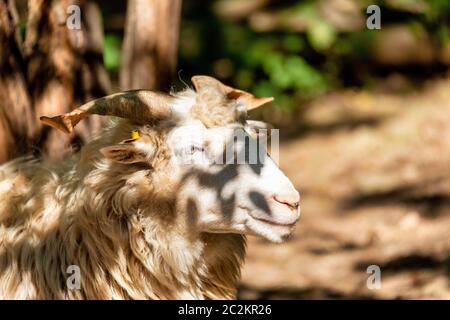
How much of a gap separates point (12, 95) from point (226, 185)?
1.55 metres

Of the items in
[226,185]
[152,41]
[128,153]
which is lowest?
[226,185]

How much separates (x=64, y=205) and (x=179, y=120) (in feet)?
2.34

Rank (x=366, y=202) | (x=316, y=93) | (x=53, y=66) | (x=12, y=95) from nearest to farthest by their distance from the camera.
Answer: (x=12, y=95) → (x=53, y=66) → (x=366, y=202) → (x=316, y=93)

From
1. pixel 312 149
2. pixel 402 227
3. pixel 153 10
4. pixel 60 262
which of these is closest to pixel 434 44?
pixel 312 149

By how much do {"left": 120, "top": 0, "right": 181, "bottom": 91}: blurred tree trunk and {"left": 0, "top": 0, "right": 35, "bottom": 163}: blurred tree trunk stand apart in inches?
35.3

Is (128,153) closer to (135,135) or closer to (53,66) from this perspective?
(135,135)

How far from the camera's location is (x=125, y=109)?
4527 millimetres

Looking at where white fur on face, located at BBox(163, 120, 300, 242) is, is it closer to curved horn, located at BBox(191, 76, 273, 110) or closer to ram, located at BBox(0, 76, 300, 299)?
ram, located at BBox(0, 76, 300, 299)

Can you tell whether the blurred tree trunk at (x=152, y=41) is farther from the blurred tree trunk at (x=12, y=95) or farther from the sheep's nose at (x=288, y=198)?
the sheep's nose at (x=288, y=198)

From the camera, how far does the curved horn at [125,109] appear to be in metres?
4.35

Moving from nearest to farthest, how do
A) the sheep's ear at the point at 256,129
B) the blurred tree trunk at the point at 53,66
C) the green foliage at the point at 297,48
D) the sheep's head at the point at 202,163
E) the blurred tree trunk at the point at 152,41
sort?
the sheep's head at the point at 202,163 → the sheep's ear at the point at 256,129 → the blurred tree trunk at the point at 53,66 → the blurred tree trunk at the point at 152,41 → the green foliage at the point at 297,48

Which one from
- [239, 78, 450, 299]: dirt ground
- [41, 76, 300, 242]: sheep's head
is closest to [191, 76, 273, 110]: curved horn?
[41, 76, 300, 242]: sheep's head

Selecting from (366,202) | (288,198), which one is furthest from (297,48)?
(288,198)

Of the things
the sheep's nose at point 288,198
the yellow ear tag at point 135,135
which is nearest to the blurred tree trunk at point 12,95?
the yellow ear tag at point 135,135
